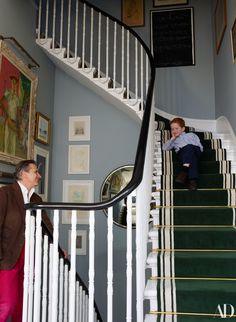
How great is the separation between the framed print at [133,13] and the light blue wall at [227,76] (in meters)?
1.50

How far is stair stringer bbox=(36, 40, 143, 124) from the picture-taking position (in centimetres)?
404

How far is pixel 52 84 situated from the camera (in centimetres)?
461

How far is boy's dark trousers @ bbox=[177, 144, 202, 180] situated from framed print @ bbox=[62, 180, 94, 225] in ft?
5.58

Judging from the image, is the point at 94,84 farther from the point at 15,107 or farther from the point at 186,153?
the point at 186,153

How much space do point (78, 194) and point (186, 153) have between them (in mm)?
1931

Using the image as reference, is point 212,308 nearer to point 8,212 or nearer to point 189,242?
point 189,242

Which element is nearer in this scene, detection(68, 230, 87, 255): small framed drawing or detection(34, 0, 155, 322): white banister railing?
detection(34, 0, 155, 322): white banister railing

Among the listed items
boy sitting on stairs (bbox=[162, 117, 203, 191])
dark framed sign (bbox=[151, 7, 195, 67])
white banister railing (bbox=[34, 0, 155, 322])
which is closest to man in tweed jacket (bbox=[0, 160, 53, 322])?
white banister railing (bbox=[34, 0, 155, 322])

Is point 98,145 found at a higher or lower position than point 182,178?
higher

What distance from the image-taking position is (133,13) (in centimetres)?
523

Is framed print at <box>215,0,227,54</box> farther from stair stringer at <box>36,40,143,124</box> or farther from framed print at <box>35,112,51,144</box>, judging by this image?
framed print at <box>35,112,51,144</box>

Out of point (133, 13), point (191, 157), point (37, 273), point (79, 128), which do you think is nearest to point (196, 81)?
point (133, 13)

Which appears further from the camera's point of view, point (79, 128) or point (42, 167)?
point (79, 128)

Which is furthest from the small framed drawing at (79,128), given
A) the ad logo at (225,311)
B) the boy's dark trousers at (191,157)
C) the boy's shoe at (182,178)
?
the ad logo at (225,311)
